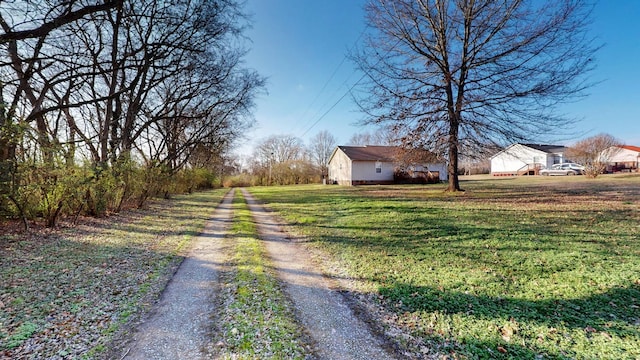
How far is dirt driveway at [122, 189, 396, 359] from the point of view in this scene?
2408mm

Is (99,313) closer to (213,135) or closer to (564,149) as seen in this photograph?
(213,135)

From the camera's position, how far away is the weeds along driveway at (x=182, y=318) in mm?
2371

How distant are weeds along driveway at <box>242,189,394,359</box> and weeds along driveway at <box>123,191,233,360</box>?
3.41ft

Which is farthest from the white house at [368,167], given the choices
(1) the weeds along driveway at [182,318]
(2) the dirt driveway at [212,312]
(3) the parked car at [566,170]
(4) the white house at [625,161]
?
(4) the white house at [625,161]

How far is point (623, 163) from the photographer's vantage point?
3619 cm

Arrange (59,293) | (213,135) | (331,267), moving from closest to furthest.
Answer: (59,293) < (331,267) < (213,135)

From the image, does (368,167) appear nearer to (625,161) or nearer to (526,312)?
(526,312)

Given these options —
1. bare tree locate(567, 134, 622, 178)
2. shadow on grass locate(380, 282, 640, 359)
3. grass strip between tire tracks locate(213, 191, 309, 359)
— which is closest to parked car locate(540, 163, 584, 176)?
bare tree locate(567, 134, 622, 178)

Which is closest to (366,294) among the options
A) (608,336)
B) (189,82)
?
(608,336)

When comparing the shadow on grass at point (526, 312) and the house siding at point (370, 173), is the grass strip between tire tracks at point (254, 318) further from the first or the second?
the house siding at point (370, 173)

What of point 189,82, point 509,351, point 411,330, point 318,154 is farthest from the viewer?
point 318,154

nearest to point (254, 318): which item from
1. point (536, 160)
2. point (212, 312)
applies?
point (212, 312)

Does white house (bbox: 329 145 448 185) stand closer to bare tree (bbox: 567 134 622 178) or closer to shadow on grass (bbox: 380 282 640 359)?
bare tree (bbox: 567 134 622 178)

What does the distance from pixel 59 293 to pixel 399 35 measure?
1371 centimetres
